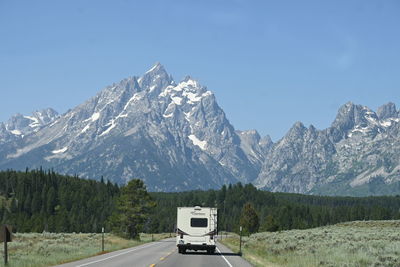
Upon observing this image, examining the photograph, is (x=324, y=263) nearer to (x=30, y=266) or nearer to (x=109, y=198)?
(x=30, y=266)

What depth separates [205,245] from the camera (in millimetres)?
45312

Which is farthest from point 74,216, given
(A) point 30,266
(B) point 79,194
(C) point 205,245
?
(A) point 30,266

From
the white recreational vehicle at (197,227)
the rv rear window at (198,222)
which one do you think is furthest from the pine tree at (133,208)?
the rv rear window at (198,222)

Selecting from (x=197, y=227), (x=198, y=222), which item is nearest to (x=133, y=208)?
(x=198, y=222)

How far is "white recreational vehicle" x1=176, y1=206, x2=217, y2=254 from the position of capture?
4500 cm

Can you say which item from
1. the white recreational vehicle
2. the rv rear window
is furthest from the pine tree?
the rv rear window

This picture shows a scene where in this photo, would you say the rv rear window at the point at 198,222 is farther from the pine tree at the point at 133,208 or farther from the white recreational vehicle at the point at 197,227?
the pine tree at the point at 133,208

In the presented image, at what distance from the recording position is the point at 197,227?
1770 inches

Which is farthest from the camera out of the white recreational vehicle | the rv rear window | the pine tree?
the pine tree

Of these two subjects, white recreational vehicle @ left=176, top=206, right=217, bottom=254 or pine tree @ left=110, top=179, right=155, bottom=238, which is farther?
pine tree @ left=110, top=179, right=155, bottom=238

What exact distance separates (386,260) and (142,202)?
2389 inches

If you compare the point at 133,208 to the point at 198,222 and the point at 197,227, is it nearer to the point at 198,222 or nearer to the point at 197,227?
the point at 198,222

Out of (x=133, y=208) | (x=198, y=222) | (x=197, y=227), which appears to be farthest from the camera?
(x=133, y=208)

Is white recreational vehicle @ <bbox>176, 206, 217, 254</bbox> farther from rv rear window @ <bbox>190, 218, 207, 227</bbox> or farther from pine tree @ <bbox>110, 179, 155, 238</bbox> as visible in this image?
pine tree @ <bbox>110, 179, 155, 238</bbox>
